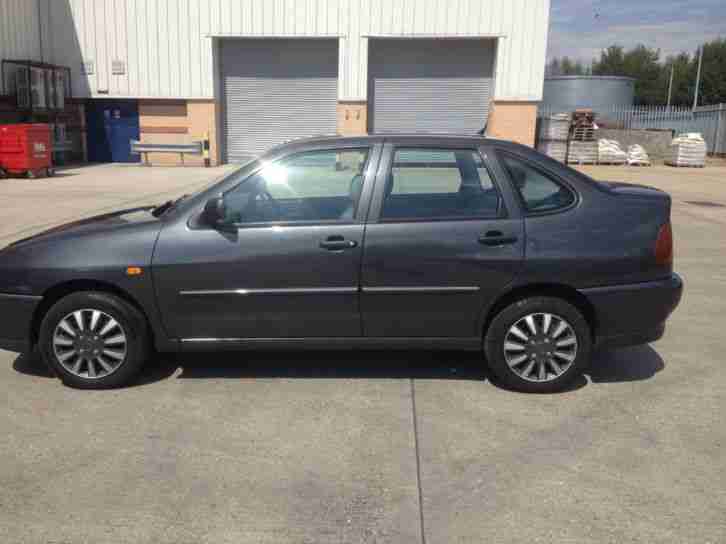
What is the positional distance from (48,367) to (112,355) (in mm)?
A: 480

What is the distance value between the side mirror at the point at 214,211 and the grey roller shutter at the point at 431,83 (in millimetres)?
21726

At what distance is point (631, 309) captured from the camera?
4453mm

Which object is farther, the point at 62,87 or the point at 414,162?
the point at 62,87

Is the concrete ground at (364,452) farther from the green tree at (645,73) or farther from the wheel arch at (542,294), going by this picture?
the green tree at (645,73)

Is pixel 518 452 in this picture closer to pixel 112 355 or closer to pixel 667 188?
pixel 112 355

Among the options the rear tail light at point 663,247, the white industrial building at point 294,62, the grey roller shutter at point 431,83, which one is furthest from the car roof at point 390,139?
the grey roller shutter at point 431,83

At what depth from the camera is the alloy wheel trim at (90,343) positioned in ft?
14.6

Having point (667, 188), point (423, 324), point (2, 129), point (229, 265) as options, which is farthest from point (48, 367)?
point (667, 188)

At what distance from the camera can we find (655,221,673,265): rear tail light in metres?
4.45

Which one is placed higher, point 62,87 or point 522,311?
point 62,87

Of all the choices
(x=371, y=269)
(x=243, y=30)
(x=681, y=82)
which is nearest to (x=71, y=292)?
(x=371, y=269)

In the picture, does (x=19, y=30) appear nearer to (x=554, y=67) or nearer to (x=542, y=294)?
(x=542, y=294)

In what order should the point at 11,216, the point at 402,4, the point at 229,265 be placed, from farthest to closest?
the point at 402,4
the point at 11,216
the point at 229,265

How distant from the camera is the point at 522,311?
4434mm
